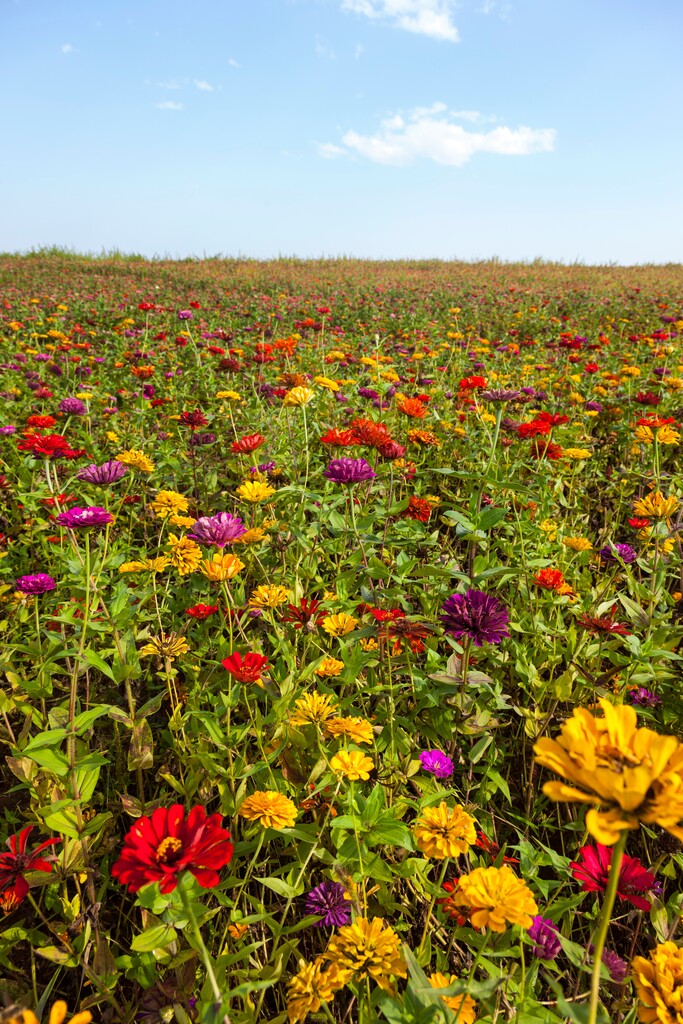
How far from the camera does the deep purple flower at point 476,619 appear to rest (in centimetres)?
139

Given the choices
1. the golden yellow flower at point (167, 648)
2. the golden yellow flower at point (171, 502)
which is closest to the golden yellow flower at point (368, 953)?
the golden yellow flower at point (167, 648)

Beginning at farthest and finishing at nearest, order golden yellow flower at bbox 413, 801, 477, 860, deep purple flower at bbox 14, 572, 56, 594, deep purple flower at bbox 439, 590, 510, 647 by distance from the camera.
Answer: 1. deep purple flower at bbox 14, 572, 56, 594
2. deep purple flower at bbox 439, 590, 510, 647
3. golden yellow flower at bbox 413, 801, 477, 860

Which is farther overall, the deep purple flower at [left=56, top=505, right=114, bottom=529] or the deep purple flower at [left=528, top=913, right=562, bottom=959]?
the deep purple flower at [left=56, top=505, right=114, bottom=529]

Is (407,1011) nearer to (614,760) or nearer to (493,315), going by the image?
(614,760)

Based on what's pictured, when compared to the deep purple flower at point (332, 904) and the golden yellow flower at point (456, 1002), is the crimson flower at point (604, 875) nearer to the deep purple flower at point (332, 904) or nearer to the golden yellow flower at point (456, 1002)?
the golden yellow flower at point (456, 1002)

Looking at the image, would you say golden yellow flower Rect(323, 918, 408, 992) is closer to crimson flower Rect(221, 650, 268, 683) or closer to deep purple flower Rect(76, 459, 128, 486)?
crimson flower Rect(221, 650, 268, 683)

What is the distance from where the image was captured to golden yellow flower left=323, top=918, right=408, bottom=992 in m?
0.98

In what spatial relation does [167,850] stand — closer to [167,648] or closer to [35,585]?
[167,648]

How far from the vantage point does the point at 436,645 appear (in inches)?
73.5

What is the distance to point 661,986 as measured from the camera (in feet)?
2.93

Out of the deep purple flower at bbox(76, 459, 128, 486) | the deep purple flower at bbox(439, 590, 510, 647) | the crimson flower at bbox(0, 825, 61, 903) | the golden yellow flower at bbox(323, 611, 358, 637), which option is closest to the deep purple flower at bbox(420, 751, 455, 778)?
the deep purple flower at bbox(439, 590, 510, 647)

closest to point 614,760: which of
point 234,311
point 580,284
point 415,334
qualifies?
point 415,334

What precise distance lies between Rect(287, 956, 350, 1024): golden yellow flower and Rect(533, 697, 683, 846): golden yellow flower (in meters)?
0.74

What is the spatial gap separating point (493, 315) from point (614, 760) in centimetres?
1051
